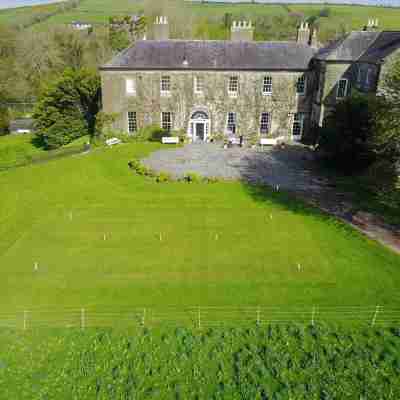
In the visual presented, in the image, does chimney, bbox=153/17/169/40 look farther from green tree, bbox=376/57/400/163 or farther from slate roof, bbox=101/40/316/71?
green tree, bbox=376/57/400/163

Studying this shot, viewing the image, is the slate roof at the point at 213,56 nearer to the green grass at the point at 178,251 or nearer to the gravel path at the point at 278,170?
the gravel path at the point at 278,170

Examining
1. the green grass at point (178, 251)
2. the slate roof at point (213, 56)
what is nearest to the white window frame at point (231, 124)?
the slate roof at point (213, 56)

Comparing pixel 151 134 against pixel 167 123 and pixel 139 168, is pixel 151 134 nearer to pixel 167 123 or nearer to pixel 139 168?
pixel 167 123

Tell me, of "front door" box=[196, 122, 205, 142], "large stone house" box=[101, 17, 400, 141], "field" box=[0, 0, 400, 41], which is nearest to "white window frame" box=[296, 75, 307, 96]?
"large stone house" box=[101, 17, 400, 141]

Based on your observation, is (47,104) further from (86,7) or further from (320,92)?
(86,7)

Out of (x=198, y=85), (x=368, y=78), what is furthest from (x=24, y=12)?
(x=368, y=78)
